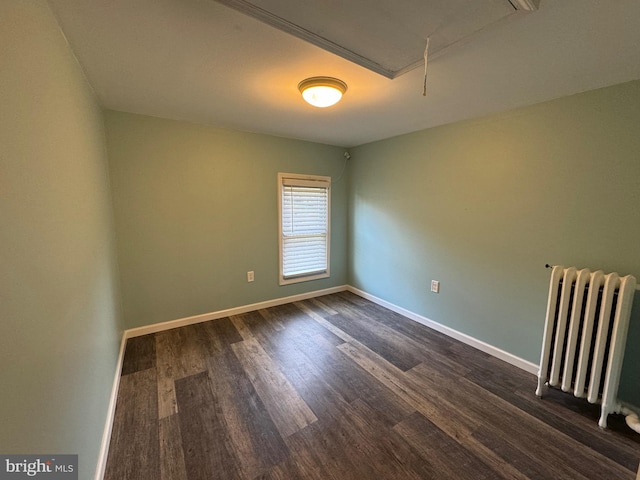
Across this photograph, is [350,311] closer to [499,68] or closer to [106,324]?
[106,324]

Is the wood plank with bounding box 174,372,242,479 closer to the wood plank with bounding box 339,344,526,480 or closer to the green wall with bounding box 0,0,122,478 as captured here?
the green wall with bounding box 0,0,122,478

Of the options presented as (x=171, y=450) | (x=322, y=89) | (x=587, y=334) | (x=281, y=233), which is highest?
(x=322, y=89)

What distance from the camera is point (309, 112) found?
7.71ft

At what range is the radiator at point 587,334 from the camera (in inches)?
61.2

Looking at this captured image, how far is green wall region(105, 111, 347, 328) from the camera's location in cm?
249

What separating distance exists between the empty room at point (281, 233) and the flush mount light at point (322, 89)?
0.02 m

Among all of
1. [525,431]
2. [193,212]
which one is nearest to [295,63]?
[193,212]

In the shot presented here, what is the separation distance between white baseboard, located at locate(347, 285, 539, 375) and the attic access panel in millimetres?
2454

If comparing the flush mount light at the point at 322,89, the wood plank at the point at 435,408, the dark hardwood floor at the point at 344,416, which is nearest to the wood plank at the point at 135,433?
the dark hardwood floor at the point at 344,416

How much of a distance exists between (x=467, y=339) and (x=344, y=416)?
1.60 m

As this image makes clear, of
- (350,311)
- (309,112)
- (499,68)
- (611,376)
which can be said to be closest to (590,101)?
(499,68)

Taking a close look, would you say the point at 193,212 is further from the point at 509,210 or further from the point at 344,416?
the point at 509,210

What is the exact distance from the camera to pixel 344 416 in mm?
1691

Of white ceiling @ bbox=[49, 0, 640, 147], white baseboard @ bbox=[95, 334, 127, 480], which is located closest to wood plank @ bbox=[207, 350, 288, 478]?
white baseboard @ bbox=[95, 334, 127, 480]
